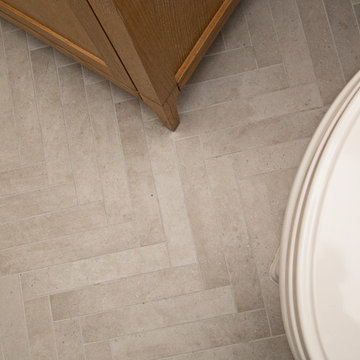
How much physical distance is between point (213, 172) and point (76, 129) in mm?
590

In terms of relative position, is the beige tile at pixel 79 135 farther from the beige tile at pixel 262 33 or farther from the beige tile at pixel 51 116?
the beige tile at pixel 262 33

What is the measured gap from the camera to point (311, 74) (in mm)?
1718

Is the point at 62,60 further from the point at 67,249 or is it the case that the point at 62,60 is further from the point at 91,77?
the point at 67,249

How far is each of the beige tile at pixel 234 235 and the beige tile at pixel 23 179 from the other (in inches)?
26.8

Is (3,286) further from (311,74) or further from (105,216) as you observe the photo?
(311,74)

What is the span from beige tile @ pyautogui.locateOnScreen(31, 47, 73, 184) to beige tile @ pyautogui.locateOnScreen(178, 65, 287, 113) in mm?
505

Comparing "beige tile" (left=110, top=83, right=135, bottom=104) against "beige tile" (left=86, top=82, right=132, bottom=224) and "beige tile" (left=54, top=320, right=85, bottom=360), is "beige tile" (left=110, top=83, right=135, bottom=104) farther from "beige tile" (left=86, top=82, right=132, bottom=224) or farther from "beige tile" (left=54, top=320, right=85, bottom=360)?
"beige tile" (left=54, top=320, right=85, bottom=360)

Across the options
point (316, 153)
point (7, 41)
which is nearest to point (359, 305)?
point (316, 153)

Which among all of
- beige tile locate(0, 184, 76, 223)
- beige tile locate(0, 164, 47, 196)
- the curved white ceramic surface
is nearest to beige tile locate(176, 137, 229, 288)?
beige tile locate(0, 184, 76, 223)

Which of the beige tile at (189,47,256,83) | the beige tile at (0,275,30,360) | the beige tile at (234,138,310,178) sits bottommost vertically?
the beige tile at (0,275,30,360)

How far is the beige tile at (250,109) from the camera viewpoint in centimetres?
170

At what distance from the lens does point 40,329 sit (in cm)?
168

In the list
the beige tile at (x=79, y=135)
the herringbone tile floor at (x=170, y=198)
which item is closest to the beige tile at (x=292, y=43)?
the herringbone tile floor at (x=170, y=198)

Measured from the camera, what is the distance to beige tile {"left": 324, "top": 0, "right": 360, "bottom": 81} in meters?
1.71
